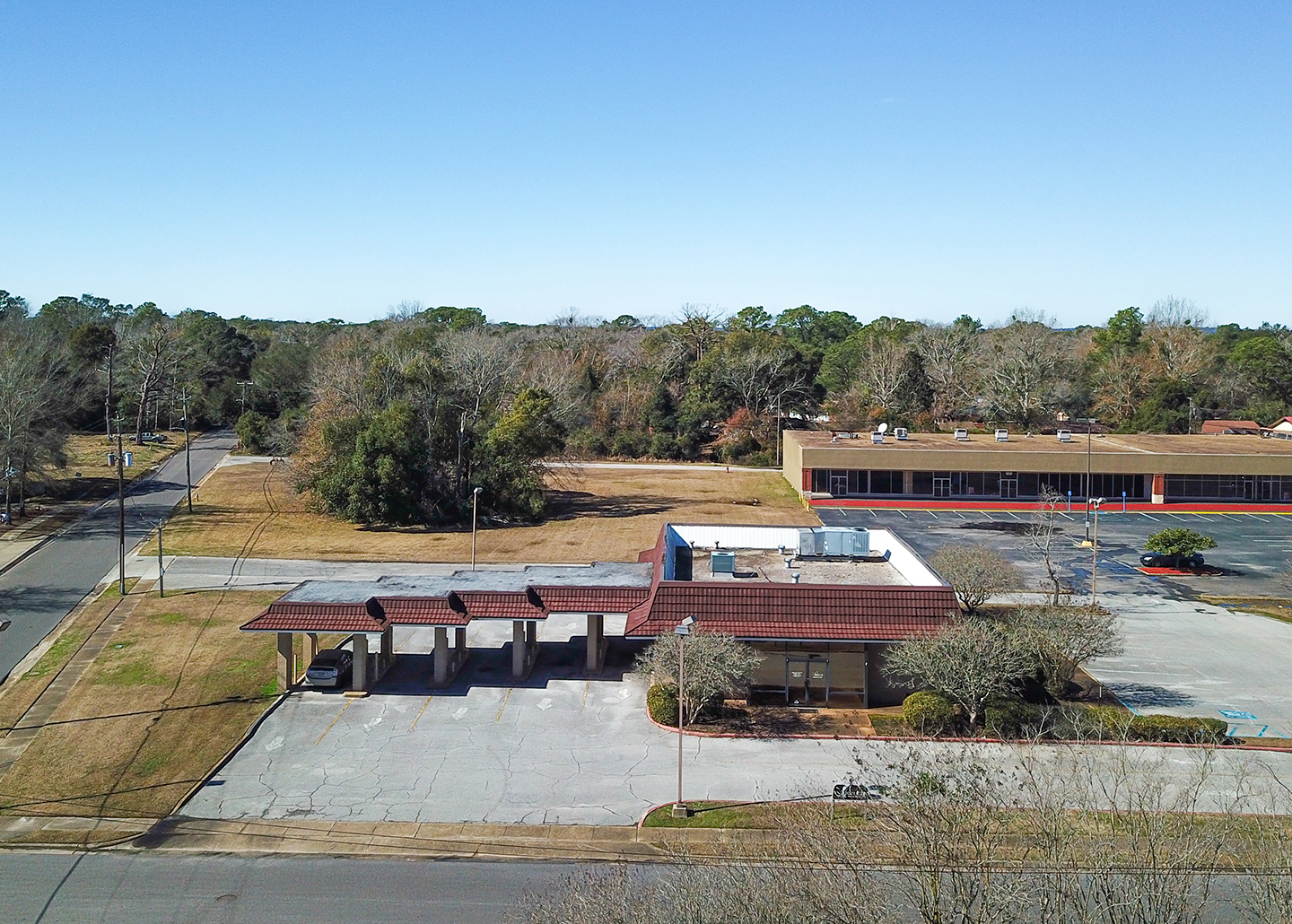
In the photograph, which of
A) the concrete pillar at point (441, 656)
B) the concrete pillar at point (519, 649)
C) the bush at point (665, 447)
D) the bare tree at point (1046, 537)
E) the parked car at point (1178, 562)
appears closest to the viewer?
the concrete pillar at point (441, 656)

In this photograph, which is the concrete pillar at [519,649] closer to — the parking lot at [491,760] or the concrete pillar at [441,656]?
the parking lot at [491,760]

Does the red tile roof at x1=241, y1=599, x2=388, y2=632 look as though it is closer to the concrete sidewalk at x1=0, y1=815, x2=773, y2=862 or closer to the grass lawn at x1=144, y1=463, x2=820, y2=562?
the concrete sidewalk at x1=0, y1=815, x2=773, y2=862

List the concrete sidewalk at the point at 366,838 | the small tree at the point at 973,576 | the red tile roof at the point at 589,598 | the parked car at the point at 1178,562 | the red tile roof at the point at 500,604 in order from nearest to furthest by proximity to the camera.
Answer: the concrete sidewalk at the point at 366,838 < the red tile roof at the point at 500,604 < the red tile roof at the point at 589,598 < the small tree at the point at 973,576 < the parked car at the point at 1178,562

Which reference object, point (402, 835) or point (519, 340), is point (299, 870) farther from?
point (519, 340)

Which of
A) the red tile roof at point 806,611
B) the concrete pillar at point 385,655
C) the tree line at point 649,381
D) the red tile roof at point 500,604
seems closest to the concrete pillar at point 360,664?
the concrete pillar at point 385,655

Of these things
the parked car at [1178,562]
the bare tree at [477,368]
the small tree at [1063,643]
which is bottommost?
the parked car at [1178,562]

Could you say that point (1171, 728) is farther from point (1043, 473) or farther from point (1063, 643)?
point (1043, 473)

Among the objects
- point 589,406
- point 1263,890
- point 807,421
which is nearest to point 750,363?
point 807,421

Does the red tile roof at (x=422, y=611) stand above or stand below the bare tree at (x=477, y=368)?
below
